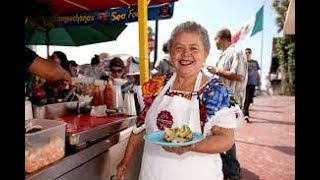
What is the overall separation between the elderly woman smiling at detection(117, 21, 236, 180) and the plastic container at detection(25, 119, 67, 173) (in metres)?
0.53

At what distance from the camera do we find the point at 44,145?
1561 millimetres

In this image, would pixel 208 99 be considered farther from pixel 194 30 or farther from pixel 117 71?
pixel 117 71

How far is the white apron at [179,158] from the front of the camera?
1.83 m

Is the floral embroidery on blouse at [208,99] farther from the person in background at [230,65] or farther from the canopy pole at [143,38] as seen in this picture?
the person in background at [230,65]

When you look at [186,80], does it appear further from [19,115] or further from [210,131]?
[19,115]

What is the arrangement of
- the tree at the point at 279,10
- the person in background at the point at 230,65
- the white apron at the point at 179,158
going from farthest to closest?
the tree at the point at 279,10
the person in background at the point at 230,65
the white apron at the point at 179,158

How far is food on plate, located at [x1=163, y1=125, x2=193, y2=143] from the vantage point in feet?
5.42

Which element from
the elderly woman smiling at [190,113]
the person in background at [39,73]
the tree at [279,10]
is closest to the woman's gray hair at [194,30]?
the elderly woman smiling at [190,113]

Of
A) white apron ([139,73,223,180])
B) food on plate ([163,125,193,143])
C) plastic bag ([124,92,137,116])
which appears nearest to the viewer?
food on plate ([163,125,193,143])

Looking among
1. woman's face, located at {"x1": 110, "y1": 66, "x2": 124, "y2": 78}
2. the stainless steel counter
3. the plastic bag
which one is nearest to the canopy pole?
the plastic bag

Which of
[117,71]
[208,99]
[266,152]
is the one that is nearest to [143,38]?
[208,99]

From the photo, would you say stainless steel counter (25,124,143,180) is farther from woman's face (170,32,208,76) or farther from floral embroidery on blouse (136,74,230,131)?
woman's face (170,32,208,76)

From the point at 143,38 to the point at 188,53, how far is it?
3.62ft

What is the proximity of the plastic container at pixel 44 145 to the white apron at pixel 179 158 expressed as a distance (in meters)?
0.51
